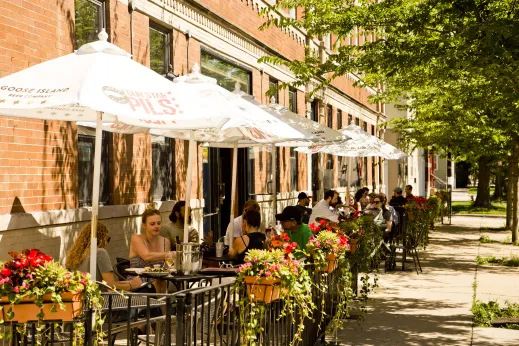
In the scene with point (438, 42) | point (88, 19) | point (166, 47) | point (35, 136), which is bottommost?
point (35, 136)

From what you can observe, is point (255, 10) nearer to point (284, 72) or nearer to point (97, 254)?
point (284, 72)

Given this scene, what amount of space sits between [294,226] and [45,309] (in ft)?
19.4

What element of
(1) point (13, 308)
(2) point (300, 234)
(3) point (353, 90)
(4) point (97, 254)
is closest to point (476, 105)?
(2) point (300, 234)

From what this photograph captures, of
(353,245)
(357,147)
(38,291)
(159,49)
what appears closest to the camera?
(38,291)

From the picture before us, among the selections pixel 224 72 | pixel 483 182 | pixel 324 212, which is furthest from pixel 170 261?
pixel 483 182

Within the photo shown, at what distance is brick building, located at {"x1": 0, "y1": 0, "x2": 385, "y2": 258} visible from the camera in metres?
8.82

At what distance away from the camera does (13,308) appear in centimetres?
498

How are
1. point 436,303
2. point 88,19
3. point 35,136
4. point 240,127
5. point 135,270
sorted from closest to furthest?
point 135,270
point 35,136
point 240,127
point 88,19
point 436,303

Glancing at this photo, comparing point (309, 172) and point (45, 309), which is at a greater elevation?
point (309, 172)

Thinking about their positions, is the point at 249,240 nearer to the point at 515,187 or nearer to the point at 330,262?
the point at 330,262

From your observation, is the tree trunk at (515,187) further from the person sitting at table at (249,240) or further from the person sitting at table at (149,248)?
the person sitting at table at (149,248)

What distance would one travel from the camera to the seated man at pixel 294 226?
1049 centimetres

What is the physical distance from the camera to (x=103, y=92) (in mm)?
6117

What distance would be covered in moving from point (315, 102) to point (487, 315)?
15854 mm
